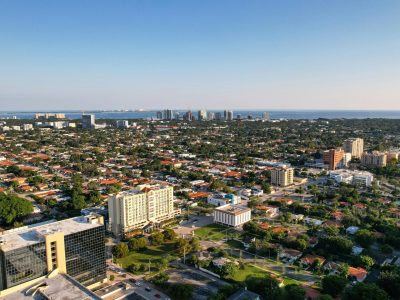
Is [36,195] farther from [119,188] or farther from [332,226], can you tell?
[332,226]

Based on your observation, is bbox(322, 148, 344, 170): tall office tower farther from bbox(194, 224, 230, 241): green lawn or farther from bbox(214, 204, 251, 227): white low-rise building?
bbox(194, 224, 230, 241): green lawn

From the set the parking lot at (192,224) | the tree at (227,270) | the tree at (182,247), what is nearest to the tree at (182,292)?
the tree at (227,270)

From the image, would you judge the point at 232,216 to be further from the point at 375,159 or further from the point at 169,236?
the point at 375,159

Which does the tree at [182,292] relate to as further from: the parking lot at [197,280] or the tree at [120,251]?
the tree at [120,251]

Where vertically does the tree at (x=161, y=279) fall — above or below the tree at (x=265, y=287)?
below

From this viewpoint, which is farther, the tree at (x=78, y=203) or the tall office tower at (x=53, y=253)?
the tree at (x=78, y=203)

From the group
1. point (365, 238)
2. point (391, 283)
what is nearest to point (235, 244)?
point (365, 238)
